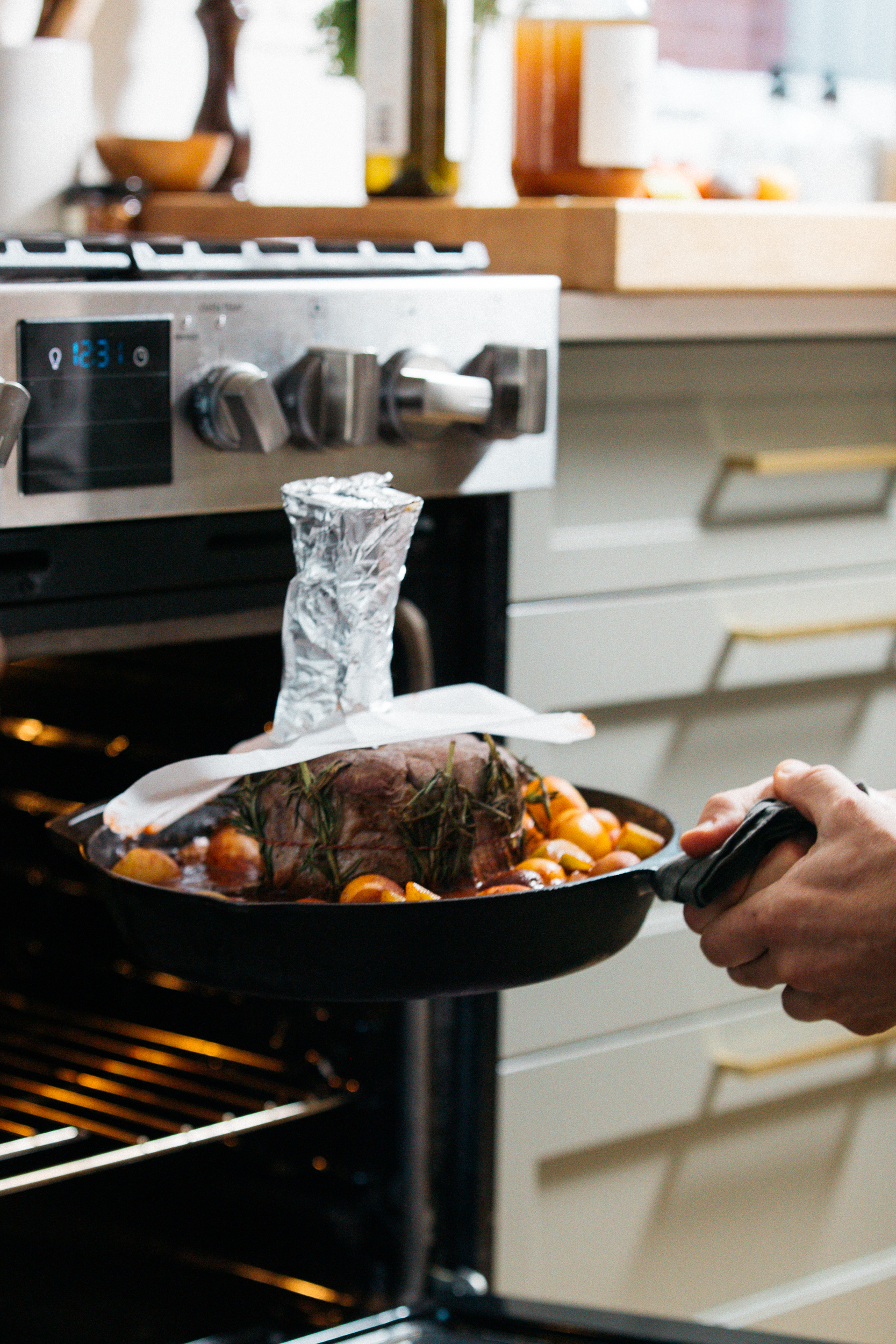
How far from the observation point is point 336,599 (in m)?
0.75

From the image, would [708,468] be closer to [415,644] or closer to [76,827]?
[415,644]

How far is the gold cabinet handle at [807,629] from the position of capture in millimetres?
1289

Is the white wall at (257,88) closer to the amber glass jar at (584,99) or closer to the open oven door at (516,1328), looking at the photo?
the amber glass jar at (584,99)

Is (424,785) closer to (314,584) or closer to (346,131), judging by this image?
(314,584)

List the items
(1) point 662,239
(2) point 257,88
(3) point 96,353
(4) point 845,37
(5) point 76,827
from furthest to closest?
(4) point 845,37, (2) point 257,88, (1) point 662,239, (3) point 96,353, (5) point 76,827

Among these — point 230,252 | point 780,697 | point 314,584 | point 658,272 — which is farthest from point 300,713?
point 780,697

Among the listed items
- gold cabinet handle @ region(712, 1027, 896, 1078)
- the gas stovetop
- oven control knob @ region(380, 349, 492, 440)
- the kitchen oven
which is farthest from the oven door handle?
gold cabinet handle @ region(712, 1027, 896, 1078)

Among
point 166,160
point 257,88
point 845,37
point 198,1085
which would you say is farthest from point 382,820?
point 845,37

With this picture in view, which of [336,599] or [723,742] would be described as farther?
[723,742]

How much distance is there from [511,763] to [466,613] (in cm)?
42

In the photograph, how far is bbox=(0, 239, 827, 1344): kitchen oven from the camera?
934mm

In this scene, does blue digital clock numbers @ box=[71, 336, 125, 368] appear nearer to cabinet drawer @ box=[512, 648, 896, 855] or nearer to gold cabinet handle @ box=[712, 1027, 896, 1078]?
cabinet drawer @ box=[512, 648, 896, 855]

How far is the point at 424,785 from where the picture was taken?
28.5 inches

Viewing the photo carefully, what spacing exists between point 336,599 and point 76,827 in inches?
6.4
